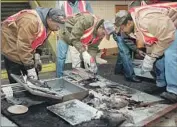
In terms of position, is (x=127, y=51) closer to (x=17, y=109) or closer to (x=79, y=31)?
(x=79, y=31)

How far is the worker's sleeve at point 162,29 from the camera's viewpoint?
6.82 ft

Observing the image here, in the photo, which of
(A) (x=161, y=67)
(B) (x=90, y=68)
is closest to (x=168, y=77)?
(A) (x=161, y=67)

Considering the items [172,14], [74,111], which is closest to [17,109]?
[74,111]

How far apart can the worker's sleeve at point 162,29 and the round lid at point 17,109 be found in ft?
3.94

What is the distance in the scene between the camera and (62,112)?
1.75m

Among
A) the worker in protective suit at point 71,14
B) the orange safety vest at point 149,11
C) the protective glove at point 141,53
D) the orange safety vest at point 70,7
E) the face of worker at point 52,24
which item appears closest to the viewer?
the orange safety vest at point 149,11

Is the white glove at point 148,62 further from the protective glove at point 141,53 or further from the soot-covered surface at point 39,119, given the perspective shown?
the soot-covered surface at point 39,119

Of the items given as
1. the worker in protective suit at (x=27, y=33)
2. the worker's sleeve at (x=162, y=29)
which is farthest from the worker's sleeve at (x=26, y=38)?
the worker's sleeve at (x=162, y=29)

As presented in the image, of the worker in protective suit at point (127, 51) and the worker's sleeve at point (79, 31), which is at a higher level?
the worker's sleeve at point (79, 31)

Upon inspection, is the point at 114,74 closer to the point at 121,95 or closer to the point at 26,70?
the point at 121,95

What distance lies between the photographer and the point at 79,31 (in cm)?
258

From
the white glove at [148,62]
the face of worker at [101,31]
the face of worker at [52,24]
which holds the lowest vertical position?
the white glove at [148,62]

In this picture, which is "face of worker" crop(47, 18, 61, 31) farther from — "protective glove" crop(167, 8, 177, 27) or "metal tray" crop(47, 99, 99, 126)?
"protective glove" crop(167, 8, 177, 27)

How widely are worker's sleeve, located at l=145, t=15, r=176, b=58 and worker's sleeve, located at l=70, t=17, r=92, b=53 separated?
2.27ft
